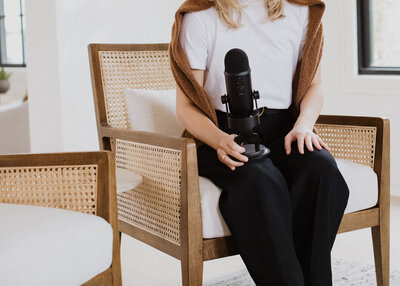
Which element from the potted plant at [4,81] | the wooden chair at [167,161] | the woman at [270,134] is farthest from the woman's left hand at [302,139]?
the potted plant at [4,81]

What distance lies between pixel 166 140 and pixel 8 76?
4.35 meters

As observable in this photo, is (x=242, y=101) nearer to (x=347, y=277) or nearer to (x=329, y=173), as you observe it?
(x=329, y=173)

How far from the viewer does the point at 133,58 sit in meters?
2.30

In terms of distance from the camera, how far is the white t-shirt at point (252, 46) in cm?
188

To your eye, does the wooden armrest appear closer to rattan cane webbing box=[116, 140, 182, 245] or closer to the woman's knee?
rattan cane webbing box=[116, 140, 182, 245]

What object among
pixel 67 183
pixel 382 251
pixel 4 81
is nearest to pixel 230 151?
pixel 67 183

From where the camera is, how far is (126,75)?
7.48ft

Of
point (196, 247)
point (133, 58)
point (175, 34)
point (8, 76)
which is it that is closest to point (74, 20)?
point (133, 58)

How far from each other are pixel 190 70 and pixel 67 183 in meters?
0.55

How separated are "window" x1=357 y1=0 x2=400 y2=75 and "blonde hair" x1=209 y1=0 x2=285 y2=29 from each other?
1720 millimetres

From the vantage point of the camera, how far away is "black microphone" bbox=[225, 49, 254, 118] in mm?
1579

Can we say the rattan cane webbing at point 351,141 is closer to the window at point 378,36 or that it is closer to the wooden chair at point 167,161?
the wooden chair at point 167,161

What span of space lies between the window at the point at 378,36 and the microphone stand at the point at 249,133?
78.9 inches

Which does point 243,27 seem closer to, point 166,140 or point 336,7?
point 166,140
